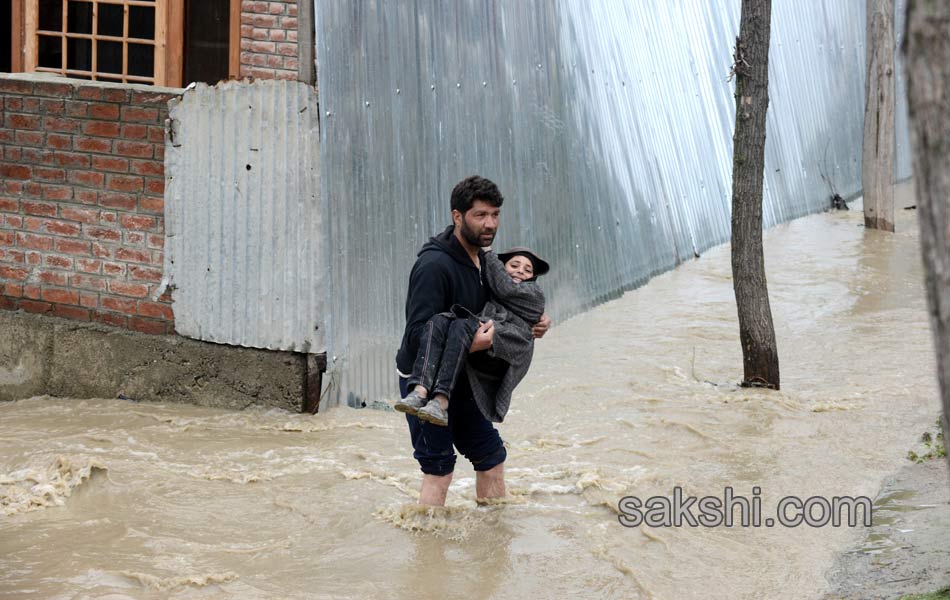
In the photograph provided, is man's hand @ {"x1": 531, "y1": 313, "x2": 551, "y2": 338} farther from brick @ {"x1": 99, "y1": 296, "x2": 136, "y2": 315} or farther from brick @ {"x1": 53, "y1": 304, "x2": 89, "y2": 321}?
brick @ {"x1": 53, "y1": 304, "x2": 89, "y2": 321}

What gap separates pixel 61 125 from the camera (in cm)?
745

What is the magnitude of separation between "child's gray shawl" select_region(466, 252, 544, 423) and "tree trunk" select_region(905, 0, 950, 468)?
2442mm

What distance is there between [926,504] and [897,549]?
646 millimetres

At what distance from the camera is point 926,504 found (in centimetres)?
554

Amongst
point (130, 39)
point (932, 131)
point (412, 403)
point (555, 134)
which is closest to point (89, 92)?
point (130, 39)

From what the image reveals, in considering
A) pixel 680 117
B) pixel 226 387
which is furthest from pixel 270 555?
pixel 680 117

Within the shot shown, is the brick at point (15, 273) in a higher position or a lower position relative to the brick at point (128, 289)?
higher

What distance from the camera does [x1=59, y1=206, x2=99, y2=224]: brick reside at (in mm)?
7465

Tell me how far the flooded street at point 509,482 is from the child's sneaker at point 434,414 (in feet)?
2.42

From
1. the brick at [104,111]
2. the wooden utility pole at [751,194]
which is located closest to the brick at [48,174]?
the brick at [104,111]

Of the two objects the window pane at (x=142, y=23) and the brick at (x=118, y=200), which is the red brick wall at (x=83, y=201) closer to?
the brick at (x=118, y=200)

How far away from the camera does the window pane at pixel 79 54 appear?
965cm

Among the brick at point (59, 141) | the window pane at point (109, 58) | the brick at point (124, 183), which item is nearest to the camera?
the brick at point (124, 183)

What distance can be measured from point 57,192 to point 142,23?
2.63 m
